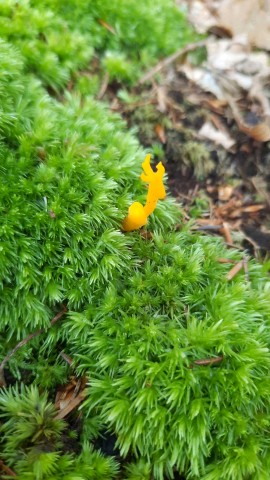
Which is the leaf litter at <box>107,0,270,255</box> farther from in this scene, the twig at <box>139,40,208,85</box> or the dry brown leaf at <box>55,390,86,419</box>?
the dry brown leaf at <box>55,390,86,419</box>

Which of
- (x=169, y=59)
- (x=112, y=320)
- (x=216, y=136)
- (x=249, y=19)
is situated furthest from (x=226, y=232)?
(x=249, y=19)

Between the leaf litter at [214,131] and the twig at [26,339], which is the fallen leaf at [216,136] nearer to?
the leaf litter at [214,131]

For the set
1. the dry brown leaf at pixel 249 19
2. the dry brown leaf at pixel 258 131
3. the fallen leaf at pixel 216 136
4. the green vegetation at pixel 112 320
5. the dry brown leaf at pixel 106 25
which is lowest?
the green vegetation at pixel 112 320

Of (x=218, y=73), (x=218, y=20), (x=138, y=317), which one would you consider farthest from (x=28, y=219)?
(x=218, y=20)

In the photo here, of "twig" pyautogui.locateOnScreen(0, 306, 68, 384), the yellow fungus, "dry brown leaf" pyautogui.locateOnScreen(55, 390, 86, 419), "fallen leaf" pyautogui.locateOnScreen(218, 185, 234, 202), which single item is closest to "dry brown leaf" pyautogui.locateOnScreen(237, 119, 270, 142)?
"fallen leaf" pyautogui.locateOnScreen(218, 185, 234, 202)

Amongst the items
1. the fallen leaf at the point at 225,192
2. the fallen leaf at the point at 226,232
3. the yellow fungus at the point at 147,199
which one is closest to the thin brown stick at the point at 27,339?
the yellow fungus at the point at 147,199

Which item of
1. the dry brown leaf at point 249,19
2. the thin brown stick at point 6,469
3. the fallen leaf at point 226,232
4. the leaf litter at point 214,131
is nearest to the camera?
the thin brown stick at point 6,469
